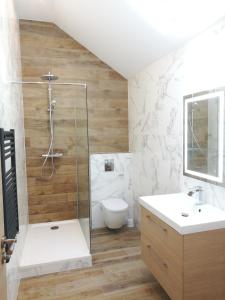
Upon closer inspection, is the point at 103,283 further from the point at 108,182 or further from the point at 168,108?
the point at 168,108

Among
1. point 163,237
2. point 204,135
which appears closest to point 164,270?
point 163,237

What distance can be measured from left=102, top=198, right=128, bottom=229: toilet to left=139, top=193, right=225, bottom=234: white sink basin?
3.54 feet

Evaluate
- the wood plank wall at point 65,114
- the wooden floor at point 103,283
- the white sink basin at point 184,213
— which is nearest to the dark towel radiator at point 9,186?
the wooden floor at point 103,283

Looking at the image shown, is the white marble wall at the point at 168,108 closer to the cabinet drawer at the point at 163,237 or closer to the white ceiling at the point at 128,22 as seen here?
the white ceiling at the point at 128,22

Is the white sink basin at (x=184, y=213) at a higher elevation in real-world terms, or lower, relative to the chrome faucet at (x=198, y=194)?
lower

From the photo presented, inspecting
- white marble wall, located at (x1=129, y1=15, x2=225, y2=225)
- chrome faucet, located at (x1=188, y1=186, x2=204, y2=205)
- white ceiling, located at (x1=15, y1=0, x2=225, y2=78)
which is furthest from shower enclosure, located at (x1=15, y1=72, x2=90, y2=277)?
chrome faucet, located at (x1=188, y1=186, x2=204, y2=205)

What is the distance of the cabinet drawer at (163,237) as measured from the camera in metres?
1.72

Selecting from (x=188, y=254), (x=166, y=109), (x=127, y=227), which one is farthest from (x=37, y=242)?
(x=166, y=109)

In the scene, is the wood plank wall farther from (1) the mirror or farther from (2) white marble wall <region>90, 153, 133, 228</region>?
(1) the mirror

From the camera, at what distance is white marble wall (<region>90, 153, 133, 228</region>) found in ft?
12.0

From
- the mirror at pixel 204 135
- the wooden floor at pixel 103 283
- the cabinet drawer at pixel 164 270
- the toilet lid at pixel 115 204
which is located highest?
the mirror at pixel 204 135

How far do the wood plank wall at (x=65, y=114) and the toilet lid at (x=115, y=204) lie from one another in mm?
339

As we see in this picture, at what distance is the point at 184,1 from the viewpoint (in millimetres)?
1945

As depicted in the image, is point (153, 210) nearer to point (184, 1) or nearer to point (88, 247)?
point (88, 247)
